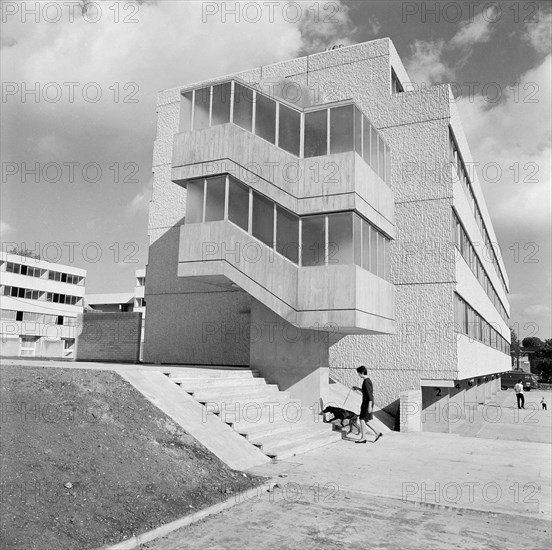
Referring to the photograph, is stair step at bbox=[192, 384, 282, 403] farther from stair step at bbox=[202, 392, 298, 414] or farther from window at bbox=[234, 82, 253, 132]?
window at bbox=[234, 82, 253, 132]

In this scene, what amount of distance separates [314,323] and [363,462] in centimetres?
487

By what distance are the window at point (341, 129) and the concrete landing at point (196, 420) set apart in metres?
8.52

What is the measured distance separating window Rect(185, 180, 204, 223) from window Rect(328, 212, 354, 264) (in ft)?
13.1

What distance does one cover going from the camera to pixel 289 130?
1652cm

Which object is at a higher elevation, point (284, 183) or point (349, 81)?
point (349, 81)

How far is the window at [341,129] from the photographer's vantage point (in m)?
16.0

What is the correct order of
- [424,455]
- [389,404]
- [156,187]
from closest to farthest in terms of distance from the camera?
[424,455] → [389,404] → [156,187]

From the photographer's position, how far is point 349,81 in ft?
69.8

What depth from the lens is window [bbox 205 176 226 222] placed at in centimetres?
1593

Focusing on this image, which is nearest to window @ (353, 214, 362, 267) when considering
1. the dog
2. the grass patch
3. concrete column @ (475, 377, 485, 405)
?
the dog

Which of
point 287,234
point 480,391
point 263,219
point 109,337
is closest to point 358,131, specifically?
point 287,234

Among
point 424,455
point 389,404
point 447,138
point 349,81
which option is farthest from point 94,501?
point 349,81

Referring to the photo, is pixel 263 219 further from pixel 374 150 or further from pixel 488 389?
pixel 488 389

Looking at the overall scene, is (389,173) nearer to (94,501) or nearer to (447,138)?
(447,138)
